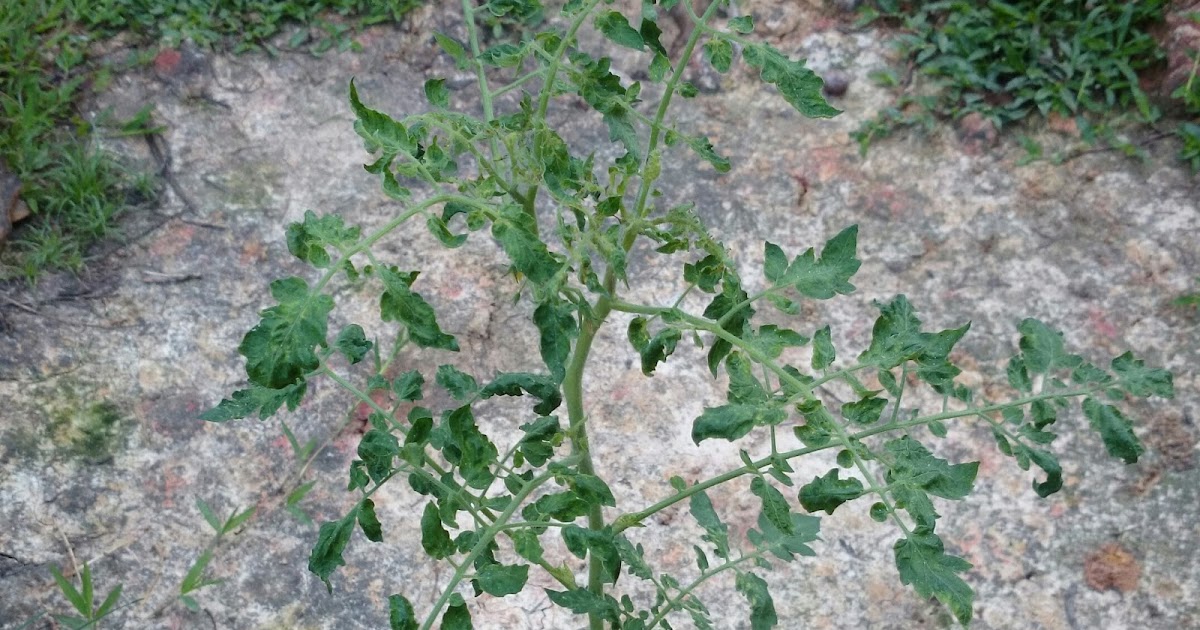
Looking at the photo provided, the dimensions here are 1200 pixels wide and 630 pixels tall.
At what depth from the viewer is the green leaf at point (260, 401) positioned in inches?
57.9

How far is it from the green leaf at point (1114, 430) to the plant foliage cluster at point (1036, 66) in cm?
208

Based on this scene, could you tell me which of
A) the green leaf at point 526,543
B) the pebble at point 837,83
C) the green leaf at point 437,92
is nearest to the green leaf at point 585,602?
the green leaf at point 526,543

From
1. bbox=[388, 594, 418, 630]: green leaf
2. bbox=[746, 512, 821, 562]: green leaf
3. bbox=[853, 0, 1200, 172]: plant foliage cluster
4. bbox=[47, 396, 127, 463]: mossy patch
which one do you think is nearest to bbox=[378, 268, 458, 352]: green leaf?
bbox=[388, 594, 418, 630]: green leaf

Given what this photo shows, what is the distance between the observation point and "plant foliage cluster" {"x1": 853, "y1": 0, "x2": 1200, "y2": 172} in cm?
344

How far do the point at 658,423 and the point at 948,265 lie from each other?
0.98m

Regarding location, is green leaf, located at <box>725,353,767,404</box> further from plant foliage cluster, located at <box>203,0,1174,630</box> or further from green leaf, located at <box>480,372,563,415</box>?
green leaf, located at <box>480,372,563,415</box>

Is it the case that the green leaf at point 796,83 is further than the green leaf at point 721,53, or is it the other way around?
the green leaf at point 721,53

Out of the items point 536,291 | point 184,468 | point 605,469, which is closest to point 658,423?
point 605,469

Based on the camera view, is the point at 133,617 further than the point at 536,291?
Yes

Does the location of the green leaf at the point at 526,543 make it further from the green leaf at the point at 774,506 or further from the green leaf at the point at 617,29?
the green leaf at the point at 617,29

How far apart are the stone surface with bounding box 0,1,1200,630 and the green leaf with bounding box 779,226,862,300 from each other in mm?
1277

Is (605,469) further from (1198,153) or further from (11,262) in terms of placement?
(1198,153)

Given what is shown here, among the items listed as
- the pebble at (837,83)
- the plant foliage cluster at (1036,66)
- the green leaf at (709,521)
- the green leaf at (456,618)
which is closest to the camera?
the green leaf at (456,618)

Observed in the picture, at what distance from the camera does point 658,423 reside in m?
2.86
